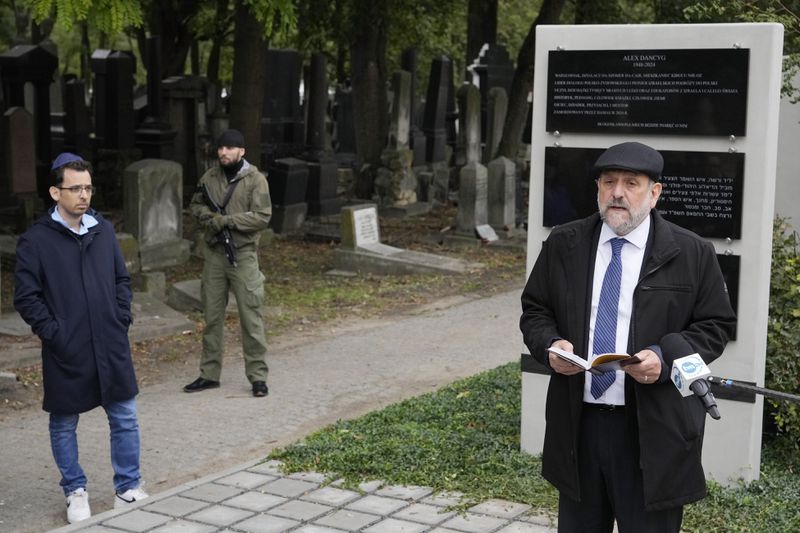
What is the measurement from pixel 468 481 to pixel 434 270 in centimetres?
A: 873

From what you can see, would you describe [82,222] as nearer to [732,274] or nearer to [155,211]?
[732,274]

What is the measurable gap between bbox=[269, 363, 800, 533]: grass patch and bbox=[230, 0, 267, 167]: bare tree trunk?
29.5 feet

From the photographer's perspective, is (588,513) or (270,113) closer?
(588,513)

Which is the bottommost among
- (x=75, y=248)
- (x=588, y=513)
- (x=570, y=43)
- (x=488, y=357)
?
(x=488, y=357)

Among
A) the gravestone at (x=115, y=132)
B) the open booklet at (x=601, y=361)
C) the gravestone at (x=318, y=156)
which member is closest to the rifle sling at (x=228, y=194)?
the open booklet at (x=601, y=361)

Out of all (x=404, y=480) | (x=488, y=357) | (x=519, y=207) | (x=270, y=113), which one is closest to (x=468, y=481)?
(x=404, y=480)

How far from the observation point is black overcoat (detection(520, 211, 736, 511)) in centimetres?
415

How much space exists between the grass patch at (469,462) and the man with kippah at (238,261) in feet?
4.55

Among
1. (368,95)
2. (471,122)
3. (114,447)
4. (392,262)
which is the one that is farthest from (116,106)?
(114,447)

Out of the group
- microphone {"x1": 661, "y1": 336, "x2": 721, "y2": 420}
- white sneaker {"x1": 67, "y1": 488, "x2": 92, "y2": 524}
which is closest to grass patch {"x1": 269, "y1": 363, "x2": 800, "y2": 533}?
white sneaker {"x1": 67, "y1": 488, "x2": 92, "y2": 524}

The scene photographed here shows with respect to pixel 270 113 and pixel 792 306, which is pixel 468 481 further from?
pixel 270 113

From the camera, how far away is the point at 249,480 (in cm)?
654

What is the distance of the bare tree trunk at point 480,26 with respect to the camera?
88.4 feet

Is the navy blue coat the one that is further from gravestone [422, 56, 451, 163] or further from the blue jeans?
gravestone [422, 56, 451, 163]
